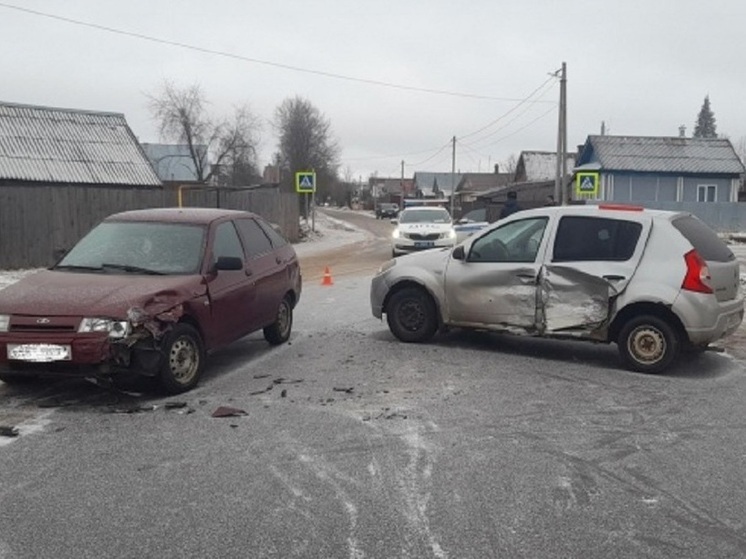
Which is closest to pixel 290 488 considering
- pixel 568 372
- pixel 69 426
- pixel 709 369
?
pixel 69 426

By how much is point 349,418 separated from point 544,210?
3552 mm

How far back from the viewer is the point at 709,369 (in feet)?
24.1

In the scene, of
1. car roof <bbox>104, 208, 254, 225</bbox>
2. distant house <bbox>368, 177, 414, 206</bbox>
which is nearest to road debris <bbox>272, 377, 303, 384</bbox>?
car roof <bbox>104, 208, 254, 225</bbox>

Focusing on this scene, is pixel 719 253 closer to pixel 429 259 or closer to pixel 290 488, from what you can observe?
pixel 429 259

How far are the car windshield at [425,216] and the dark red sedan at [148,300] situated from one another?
13678mm

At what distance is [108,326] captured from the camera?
5.71 meters

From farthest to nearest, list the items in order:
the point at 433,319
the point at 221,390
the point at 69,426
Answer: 1. the point at 433,319
2. the point at 221,390
3. the point at 69,426

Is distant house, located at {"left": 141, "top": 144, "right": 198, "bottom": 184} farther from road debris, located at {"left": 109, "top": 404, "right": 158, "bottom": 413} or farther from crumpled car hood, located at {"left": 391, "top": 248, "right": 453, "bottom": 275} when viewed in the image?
road debris, located at {"left": 109, "top": 404, "right": 158, "bottom": 413}

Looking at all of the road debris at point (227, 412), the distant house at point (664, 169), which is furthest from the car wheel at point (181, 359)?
the distant house at point (664, 169)

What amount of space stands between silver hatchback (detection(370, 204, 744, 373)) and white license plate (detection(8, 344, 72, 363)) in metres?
4.03

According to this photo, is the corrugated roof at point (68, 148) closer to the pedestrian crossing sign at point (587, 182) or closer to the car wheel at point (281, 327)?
the pedestrian crossing sign at point (587, 182)

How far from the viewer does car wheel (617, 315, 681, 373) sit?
6980mm

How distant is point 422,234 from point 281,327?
12762 millimetres

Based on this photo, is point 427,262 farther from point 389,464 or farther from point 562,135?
point 562,135
